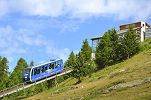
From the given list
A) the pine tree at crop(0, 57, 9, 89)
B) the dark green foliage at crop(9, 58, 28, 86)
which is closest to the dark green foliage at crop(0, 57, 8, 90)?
the pine tree at crop(0, 57, 9, 89)

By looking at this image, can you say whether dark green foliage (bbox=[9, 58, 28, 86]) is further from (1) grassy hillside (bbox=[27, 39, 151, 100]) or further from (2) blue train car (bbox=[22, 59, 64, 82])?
(1) grassy hillside (bbox=[27, 39, 151, 100])

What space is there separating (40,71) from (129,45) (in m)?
34.2

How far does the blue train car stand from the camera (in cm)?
7569

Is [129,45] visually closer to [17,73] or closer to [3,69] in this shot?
[17,73]

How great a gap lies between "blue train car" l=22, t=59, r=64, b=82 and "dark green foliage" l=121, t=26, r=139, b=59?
84.0 ft

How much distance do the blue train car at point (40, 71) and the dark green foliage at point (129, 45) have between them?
25594mm

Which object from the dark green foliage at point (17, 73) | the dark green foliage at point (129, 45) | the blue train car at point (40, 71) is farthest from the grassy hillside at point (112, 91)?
the dark green foliage at point (17, 73)

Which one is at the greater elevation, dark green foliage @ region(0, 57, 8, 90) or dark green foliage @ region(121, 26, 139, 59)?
dark green foliage @ region(121, 26, 139, 59)

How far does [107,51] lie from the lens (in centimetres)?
10156

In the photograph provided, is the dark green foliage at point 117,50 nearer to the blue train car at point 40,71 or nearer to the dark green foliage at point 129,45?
the dark green foliage at point 129,45

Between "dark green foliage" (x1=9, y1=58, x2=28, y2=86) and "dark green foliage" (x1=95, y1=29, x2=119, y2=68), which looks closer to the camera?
"dark green foliage" (x1=95, y1=29, x2=119, y2=68)

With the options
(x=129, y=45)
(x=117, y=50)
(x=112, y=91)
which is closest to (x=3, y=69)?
(x=117, y=50)

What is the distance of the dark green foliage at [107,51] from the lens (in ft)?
332

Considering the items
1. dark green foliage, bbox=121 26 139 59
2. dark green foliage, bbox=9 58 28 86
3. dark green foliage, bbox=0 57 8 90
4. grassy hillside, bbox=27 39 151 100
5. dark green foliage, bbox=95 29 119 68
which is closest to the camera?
grassy hillside, bbox=27 39 151 100
